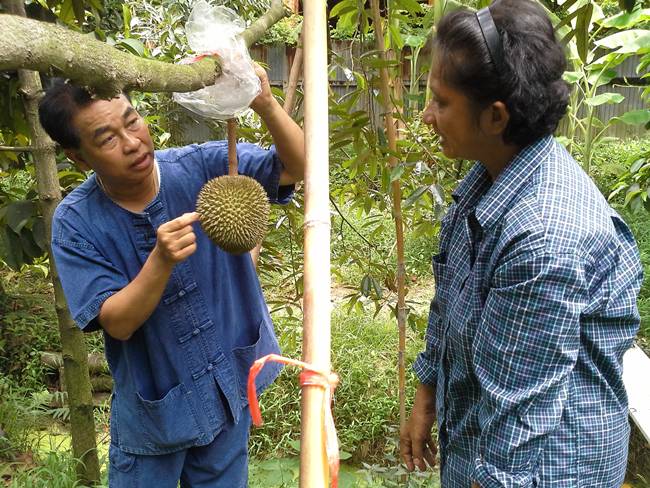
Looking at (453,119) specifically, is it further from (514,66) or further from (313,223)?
(313,223)

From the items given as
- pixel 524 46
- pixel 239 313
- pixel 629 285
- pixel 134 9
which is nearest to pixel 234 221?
pixel 239 313

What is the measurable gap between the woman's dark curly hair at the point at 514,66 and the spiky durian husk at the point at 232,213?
1.37ft

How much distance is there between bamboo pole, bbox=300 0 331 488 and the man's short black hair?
0.64m

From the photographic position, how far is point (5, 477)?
8.23 ft

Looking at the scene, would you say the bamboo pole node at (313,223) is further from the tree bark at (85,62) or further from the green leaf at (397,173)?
the green leaf at (397,173)

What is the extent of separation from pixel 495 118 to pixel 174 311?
82 centimetres

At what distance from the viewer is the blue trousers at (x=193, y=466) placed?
145 centimetres

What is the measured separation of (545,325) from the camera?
0.98 metres

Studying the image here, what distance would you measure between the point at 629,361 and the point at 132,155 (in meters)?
2.25

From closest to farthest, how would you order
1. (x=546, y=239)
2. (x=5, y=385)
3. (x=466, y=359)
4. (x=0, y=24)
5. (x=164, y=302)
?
1. (x=0, y=24)
2. (x=546, y=239)
3. (x=466, y=359)
4. (x=164, y=302)
5. (x=5, y=385)

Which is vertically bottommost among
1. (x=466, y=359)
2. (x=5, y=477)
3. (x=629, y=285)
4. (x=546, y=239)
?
(x=5, y=477)

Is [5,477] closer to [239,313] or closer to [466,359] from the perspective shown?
[239,313]

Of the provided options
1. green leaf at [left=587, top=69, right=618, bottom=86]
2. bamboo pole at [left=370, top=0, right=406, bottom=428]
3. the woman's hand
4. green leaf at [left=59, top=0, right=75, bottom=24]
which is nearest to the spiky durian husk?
the woman's hand

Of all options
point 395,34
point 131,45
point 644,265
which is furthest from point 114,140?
point 644,265
